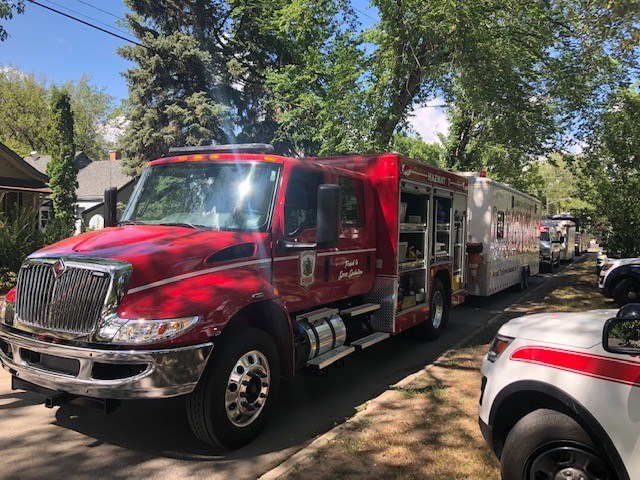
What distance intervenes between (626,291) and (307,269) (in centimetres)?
949

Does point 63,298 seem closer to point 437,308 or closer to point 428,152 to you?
point 437,308

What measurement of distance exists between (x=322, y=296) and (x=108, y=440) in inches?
95.2

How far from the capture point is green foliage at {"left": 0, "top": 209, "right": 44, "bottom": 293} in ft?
37.3

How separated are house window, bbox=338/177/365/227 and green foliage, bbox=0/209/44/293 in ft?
29.9

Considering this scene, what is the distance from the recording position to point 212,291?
3.83 m

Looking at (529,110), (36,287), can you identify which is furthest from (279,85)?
(36,287)

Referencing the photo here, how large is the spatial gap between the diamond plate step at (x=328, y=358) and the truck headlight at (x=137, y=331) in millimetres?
1823

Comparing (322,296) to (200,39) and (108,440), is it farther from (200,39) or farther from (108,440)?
(200,39)

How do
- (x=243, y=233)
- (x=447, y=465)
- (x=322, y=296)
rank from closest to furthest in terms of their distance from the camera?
(x=447, y=465) < (x=243, y=233) < (x=322, y=296)

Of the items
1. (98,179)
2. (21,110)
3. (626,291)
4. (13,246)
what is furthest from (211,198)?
(21,110)

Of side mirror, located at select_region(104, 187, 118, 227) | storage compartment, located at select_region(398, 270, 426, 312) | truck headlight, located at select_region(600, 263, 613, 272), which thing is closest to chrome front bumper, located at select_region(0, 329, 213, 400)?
side mirror, located at select_region(104, 187, 118, 227)

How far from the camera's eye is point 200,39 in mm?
21672

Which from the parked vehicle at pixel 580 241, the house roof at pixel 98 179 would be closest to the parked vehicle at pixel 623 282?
the parked vehicle at pixel 580 241

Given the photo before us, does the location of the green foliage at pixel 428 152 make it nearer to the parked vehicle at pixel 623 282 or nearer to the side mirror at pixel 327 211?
the parked vehicle at pixel 623 282
